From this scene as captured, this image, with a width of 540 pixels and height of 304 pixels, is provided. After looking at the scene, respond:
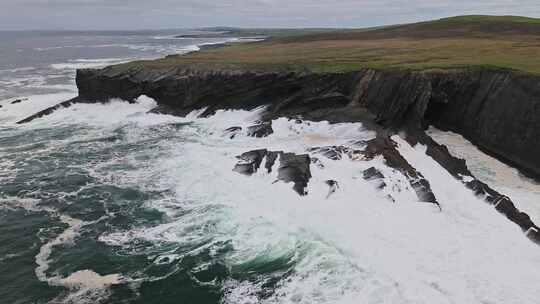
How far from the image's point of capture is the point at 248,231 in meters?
28.1

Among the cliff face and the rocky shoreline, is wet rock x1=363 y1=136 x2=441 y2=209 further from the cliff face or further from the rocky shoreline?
the cliff face

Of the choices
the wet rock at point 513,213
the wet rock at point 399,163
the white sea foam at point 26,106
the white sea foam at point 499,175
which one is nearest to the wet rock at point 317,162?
the wet rock at point 399,163

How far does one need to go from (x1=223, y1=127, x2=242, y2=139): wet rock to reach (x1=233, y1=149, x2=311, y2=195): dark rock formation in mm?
8724

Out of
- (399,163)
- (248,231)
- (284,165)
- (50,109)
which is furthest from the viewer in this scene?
(50,109)

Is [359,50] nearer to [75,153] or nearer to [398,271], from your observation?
[75,153]

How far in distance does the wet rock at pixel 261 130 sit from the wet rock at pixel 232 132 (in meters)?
1.10

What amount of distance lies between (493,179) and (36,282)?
30726 millimetres

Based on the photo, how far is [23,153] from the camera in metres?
46.0

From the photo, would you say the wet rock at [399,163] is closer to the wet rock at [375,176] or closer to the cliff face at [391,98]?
the wet rock at [375,176]

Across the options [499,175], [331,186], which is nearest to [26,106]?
[331,186]

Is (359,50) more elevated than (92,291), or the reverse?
(359,50)

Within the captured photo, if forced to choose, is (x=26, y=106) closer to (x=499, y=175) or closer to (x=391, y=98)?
(x=391, y=98)

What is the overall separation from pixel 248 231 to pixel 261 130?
2061cm

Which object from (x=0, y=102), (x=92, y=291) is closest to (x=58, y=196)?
(x=92, y=291)
